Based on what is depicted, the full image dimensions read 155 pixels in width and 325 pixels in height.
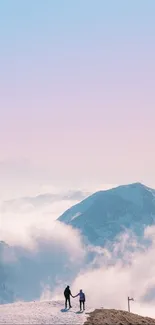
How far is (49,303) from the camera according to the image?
68.4 m

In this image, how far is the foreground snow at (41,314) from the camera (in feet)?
184

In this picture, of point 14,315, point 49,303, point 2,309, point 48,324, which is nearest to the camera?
point 48,324

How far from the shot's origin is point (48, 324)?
2158 inches

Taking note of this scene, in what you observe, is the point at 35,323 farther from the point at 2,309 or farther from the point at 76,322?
the point at 2,309

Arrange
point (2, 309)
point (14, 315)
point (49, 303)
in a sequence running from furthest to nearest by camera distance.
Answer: point (49, 303) → point (2, 309) → point (14, 315)

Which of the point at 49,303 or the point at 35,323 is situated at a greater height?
the point at 49,303

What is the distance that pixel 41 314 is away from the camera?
6019cm

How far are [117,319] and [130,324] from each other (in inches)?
77.7

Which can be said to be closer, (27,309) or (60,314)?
(60,314)

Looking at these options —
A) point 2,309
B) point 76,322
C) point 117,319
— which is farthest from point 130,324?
point 2,309

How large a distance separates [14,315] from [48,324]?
6.30m

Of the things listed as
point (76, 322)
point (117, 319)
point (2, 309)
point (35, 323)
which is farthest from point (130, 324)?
point (2, 309)

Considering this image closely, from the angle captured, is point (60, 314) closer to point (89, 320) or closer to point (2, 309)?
point (89, 320)

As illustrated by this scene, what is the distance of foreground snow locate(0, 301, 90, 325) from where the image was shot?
56000mm
